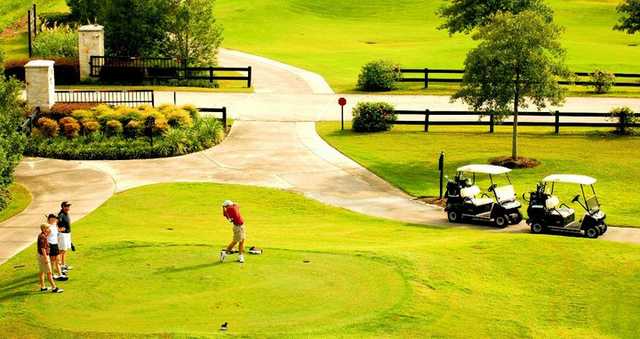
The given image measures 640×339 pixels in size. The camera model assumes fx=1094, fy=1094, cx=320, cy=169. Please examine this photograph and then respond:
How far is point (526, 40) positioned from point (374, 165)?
7.66 metres

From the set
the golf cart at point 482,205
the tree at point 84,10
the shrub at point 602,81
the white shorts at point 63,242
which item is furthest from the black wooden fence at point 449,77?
the white shorts at point 63,242

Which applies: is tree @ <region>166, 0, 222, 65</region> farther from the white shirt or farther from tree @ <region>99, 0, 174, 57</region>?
the white shirt

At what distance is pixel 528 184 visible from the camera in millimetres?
39750

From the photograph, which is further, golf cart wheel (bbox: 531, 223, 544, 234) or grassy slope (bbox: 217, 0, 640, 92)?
grassy slope (bbox: 217, 0, 640, 92)

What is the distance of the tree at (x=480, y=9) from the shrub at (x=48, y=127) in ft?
89.6

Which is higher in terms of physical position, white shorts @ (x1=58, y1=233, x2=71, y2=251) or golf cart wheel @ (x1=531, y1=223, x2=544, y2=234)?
white shorts @ (x1=58, y1=233, x2=71, y2=251)

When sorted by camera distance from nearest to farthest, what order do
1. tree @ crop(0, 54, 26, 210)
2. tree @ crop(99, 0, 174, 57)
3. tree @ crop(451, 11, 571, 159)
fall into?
tree @ crop(0, 54, 26, 210) → tree @ crop(451, 11, 571, 159) → tree @ crop(99, 0, 174, 57)

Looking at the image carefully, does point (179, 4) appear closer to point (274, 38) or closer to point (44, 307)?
point (274, 38)

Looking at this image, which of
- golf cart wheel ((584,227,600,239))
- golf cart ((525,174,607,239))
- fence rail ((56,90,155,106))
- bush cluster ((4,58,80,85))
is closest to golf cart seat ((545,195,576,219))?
golf cart ((525,174,607,239))

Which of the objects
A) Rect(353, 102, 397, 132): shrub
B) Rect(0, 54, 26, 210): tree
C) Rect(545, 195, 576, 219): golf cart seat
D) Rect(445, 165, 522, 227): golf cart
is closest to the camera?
Rect(545, 195, 576, 219): golf cart seat

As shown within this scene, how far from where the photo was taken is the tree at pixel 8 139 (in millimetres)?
35125

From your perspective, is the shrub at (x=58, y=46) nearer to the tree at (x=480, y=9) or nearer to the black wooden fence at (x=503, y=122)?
the tree at (x=480, y=9)

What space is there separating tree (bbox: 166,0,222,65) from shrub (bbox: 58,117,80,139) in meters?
18.0

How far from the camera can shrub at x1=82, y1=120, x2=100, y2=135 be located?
1786 inches
